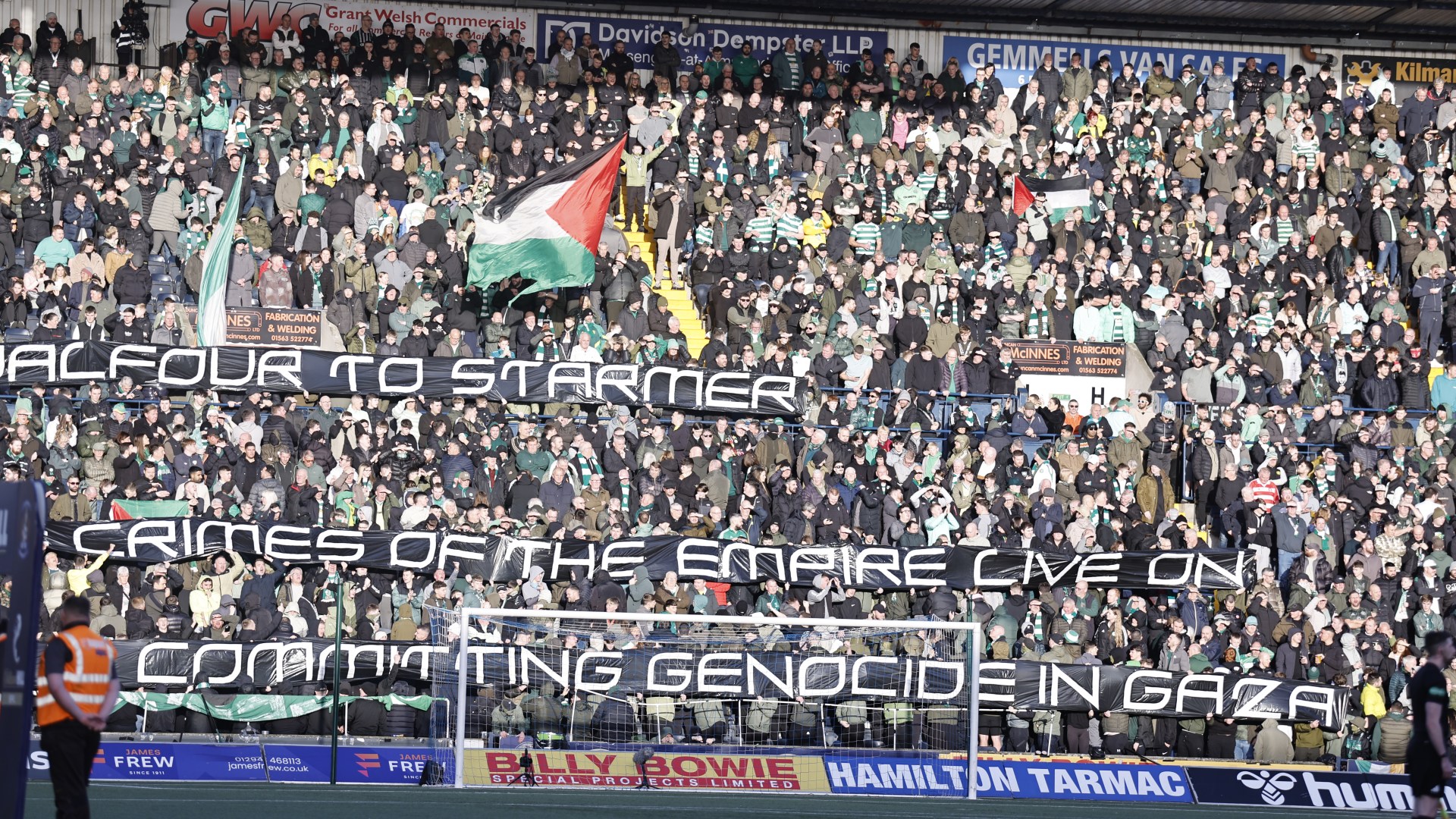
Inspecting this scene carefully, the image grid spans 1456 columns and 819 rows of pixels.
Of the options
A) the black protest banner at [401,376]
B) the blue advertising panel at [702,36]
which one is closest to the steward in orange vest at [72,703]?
the black protest banner at [401,376]

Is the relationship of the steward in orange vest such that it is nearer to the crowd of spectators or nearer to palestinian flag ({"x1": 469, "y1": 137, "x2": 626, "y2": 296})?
the crowd of spectators

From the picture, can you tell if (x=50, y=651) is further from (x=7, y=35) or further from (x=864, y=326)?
(x=7, y=35)

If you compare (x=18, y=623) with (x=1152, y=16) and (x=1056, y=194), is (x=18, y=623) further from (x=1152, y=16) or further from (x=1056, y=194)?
(x=1152, y=16)

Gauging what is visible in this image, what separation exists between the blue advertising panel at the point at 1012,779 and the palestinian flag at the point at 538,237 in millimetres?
9129

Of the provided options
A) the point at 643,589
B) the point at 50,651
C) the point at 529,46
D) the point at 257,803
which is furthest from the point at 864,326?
the point at 50,651

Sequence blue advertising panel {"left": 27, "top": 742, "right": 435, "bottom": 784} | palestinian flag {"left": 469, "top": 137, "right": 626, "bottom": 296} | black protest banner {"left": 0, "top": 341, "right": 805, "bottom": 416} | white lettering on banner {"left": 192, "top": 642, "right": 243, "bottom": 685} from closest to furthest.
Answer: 1. blue advertising panel {"left": 27, "top": 742, "right": 435, "bottom": 784}
2. white lettering on banner {"left": 192, "top": 642, "right": 243, "bottom": 685}
3. black protest banner {"left": 0, "top": 341, "right": 805, "bottom": 416}
4. palestinian flag {"left": 469, "top": 137, "right": 626, "bottom": 296}

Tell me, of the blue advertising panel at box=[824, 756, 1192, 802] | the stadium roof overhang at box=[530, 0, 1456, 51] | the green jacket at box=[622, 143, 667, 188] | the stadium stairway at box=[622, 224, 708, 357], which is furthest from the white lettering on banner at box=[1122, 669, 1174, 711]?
the stadium roof overhang at box=[530, 0, 1456, 51]

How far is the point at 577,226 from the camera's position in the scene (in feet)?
82.8

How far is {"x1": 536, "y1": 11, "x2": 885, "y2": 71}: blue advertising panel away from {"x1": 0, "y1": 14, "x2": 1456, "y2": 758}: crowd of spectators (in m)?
0.93

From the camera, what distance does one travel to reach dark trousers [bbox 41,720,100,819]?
10.5 m

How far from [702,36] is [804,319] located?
9.53 m

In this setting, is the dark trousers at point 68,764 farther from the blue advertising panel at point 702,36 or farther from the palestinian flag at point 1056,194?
the blue advertising panel at point 702,36

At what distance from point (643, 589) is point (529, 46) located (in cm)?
1440

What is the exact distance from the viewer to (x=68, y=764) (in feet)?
34.8
